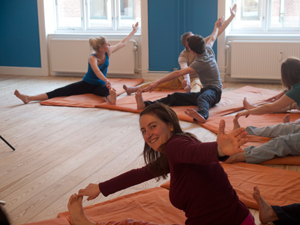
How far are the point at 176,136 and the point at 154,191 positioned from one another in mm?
981

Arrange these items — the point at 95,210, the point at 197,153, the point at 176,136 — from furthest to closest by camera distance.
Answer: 1. the point at 95,210
2. the point at 176,136
3. the point at 197,153

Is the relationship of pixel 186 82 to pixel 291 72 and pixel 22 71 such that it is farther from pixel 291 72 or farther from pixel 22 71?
pixel 22 71

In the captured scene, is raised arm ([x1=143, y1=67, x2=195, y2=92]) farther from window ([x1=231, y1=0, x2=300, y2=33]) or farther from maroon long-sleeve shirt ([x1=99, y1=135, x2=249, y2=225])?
window ([x1=231, y1=0, x2=300, y2=33])

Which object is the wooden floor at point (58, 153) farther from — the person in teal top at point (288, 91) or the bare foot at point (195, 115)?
the person in teal top at point (288, 91)

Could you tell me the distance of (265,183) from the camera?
7.54ft

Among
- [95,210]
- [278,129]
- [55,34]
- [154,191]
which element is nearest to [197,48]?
[278,129]

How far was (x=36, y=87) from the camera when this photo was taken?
19.5 feet

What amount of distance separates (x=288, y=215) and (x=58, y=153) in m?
1.90

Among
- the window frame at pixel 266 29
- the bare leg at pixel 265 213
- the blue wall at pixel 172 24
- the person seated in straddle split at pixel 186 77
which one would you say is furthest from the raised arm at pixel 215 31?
the bare leg at pixel 265 213

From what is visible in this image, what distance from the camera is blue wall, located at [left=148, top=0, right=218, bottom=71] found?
5.94 meters

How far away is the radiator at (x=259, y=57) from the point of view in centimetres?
570

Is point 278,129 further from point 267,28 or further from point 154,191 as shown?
point 267,28

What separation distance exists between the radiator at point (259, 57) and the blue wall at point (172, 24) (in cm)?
42

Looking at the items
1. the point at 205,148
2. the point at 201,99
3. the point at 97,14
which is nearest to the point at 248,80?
the point at 201,99
